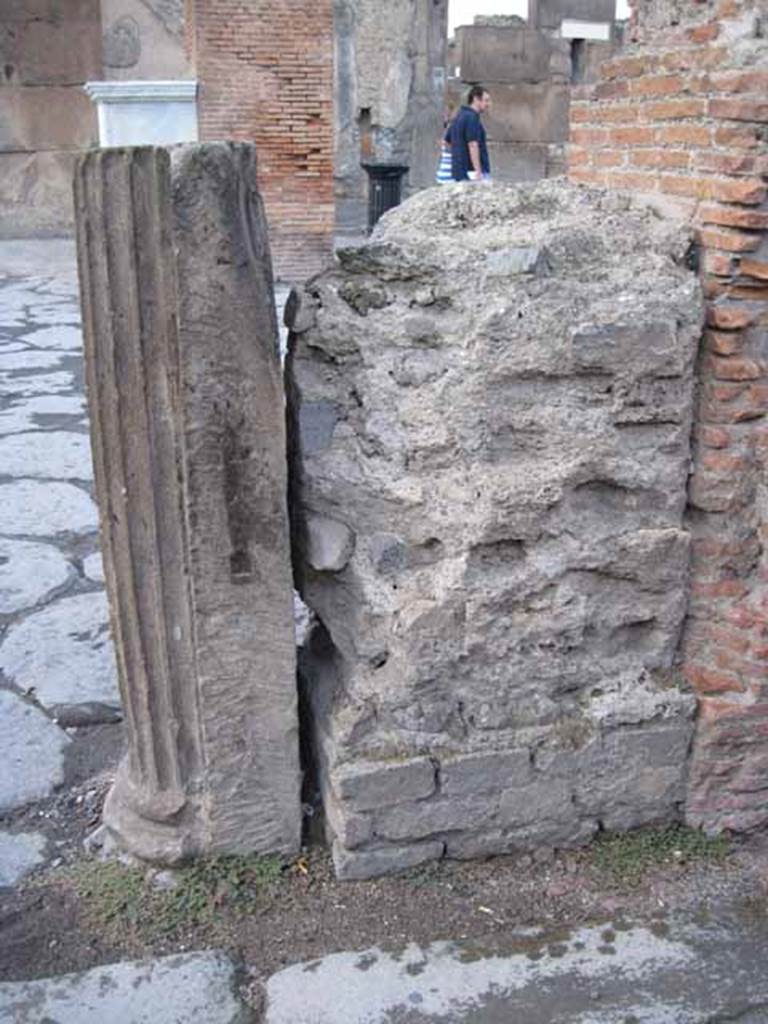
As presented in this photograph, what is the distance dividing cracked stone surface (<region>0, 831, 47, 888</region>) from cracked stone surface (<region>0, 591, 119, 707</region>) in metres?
0.71

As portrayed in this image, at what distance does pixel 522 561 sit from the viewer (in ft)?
8.41

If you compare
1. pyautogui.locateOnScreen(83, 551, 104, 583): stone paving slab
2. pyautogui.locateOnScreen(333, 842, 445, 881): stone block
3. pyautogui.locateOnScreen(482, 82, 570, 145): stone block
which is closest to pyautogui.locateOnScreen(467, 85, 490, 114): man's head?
pyautogui.locateOnScreen(482, 82, 570, 145): stone block

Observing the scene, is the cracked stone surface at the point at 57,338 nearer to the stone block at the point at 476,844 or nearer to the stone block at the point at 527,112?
the stone block at the point at 476,844

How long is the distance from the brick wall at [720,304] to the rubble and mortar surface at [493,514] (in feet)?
0.21

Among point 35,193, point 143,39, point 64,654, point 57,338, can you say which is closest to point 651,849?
Result: point 64,654

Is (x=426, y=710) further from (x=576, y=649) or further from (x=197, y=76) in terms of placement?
(x=197, y=76)

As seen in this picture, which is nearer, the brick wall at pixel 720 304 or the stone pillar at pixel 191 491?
the stone pillar at pixel 191 491

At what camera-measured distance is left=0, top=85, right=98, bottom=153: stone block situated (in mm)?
16906

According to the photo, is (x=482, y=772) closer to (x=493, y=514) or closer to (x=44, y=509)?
(x=493, y=514)

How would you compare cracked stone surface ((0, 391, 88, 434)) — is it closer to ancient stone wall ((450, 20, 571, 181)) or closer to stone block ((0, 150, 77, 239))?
stone block ((0, 150, 77, 239))

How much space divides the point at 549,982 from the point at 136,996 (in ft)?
2.80

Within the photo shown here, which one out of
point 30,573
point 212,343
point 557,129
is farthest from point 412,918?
point 557,129

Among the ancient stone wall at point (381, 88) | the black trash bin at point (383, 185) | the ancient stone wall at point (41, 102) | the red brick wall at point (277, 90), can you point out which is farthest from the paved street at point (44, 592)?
the ancient stone wall at point (381, 88)

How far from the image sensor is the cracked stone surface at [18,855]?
269cm
